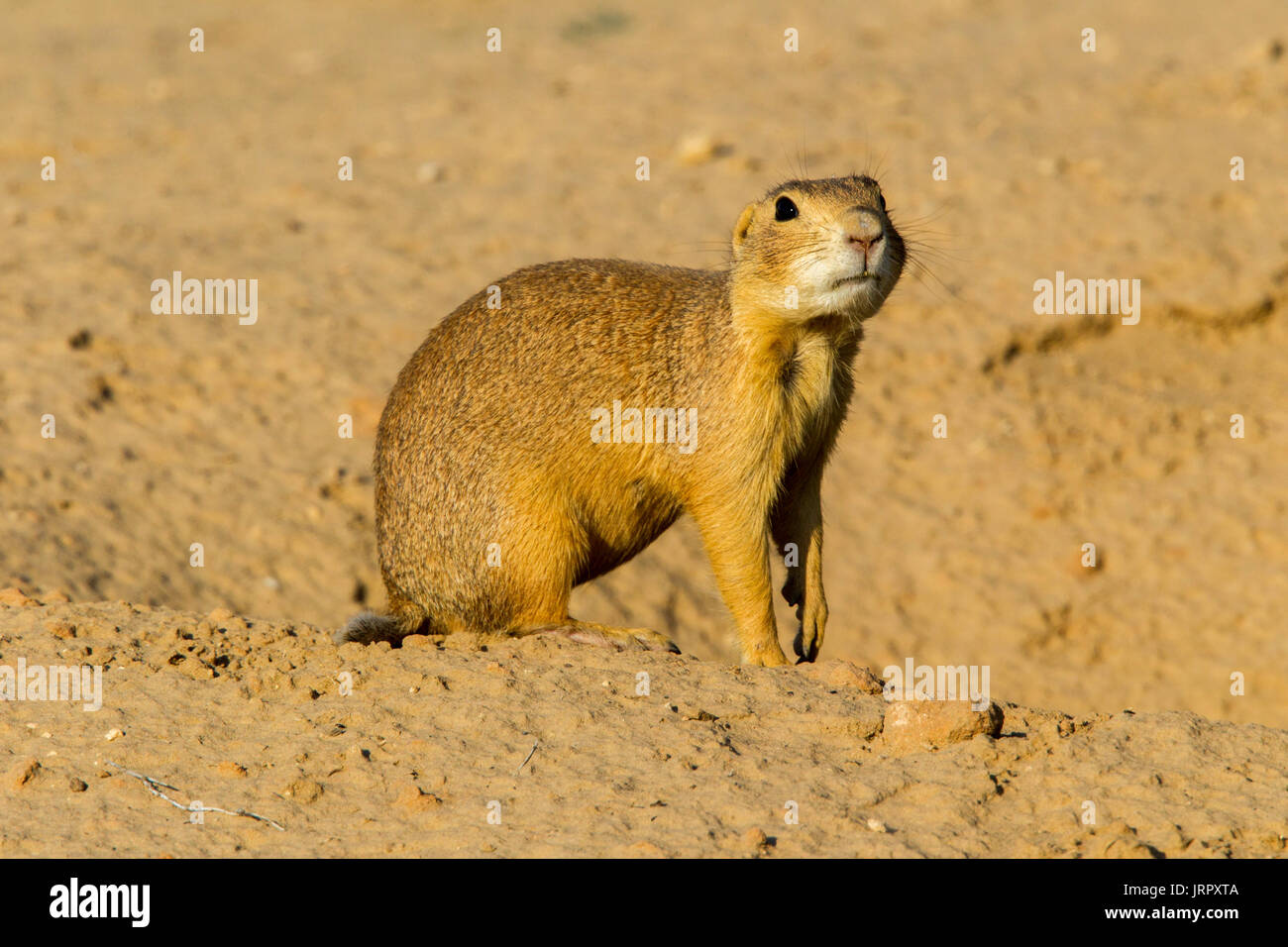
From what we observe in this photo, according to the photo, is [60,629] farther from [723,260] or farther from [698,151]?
[698,151]

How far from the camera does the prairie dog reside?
221 inches

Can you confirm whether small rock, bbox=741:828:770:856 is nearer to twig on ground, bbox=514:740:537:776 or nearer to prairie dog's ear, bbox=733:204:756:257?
twig on ground, bbox=514:740:537:776

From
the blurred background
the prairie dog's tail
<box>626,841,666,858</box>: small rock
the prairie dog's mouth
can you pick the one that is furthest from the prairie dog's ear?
<box>626,841,666,858</box>: small rock

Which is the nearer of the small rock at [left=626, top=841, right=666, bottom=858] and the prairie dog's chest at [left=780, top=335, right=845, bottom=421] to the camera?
the small rock at [left=626, top=841, right=666, bottom=858]

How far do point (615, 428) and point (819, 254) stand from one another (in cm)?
110

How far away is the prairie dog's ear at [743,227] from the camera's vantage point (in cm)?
582

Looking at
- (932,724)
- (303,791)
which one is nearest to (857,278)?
(932,724)

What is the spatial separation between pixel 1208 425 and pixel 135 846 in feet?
23.6

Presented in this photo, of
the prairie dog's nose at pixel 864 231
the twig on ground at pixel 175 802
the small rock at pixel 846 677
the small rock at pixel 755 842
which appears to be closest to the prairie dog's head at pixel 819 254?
the prairie dog's nose at pixel 864 231

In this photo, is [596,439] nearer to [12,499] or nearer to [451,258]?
[12,499]

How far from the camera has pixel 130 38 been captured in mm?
15523

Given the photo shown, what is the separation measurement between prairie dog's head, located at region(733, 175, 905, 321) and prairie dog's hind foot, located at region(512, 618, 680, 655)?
4.43 feet

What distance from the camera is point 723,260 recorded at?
7.21 meters
